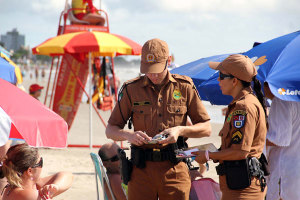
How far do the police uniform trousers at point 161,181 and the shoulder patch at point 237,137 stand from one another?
1.50 ft

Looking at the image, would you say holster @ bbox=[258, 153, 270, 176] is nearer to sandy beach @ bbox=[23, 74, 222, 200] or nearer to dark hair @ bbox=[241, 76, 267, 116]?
dark hair @ bbox=[241, 76, 267, 116]

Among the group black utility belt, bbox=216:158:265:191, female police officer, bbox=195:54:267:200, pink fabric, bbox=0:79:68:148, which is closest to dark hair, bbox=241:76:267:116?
female police officer, bbox=195:54:267:200

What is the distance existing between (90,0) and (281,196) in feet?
31.0

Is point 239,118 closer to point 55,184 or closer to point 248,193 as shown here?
point 248,193

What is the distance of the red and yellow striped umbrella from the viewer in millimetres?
9562

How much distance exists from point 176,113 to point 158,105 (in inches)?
5.5

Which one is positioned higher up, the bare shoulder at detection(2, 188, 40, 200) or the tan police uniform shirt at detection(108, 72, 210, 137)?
the tan police uniform shirt at detection(108, 72, 210, 137)

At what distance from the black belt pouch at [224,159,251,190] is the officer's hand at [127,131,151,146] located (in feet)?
1.89

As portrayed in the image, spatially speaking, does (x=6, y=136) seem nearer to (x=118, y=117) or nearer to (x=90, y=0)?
(x=118, y=117)

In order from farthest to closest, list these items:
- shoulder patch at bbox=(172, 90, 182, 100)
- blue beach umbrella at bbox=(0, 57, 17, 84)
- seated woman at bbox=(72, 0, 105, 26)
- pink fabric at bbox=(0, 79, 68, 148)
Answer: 1. seated woman at bbox=(72, 0, 105, 26)
2. blue beach umbrella at bbox=(0, 57, 17, 84)
3. shoulder patch at bbox=(172, 90, 182, 100)
4. pink fabric at bbox=(0, 79, 68, 148)

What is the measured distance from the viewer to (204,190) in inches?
152

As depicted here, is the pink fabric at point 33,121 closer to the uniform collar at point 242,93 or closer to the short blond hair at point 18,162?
the short blond hair at point 18,162

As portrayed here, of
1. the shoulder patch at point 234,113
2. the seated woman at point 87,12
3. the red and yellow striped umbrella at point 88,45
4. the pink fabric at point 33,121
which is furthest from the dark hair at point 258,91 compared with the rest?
the seated woman at point 87,12

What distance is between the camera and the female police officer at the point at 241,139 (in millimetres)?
3027
